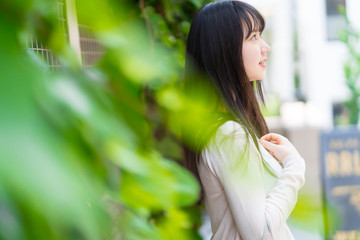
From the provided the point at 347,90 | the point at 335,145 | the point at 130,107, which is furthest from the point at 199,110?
the point at 347,90

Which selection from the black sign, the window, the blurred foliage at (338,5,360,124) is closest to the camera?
the black sign

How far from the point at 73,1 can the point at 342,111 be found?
33.8ft

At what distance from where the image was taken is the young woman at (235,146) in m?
1.06

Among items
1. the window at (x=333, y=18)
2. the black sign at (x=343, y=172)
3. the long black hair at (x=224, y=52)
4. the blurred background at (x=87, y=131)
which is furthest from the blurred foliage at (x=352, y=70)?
the blurred background at (x=87, y=131)

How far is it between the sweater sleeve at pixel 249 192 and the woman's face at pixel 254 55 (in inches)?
5.3

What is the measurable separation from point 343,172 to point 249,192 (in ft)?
10.7

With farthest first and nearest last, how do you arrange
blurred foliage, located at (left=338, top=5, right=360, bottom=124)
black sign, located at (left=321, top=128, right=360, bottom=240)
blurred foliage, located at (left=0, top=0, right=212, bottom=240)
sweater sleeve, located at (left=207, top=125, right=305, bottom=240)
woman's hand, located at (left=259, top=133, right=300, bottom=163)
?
1. blurred foliage, located at (left=338, top=5, right=360, bottom=124)
2. black sign, located at (left=321, top=128, right=360, bottom=240)
3. woman's hand, located at (left=259, top=133, right=300, bottom=163)
4. sweater sleeve, located at (left=207, top=125, right=305, bottom=240)
5. blurred foliage, located at (left=0, top=0, right=212, bottom=240)

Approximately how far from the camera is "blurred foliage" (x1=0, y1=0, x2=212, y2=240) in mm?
150

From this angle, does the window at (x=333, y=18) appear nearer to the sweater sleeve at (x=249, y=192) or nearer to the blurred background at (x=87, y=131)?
the sweater sleeve at (x=249, y=192)

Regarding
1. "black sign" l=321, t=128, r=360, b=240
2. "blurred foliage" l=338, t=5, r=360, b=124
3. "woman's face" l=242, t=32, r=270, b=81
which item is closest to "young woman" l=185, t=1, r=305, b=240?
"woman's face" l=242, t=32, r=270, b=81

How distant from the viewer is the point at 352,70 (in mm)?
8070

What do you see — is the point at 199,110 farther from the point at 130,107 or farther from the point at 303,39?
the point at 303,39

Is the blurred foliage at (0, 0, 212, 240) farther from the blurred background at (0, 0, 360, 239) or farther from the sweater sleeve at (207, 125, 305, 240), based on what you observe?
the sweater sleeve at (207, 125, 305, 240)

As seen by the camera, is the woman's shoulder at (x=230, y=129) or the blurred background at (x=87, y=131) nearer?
the blurred background at (x=87, y=131)
